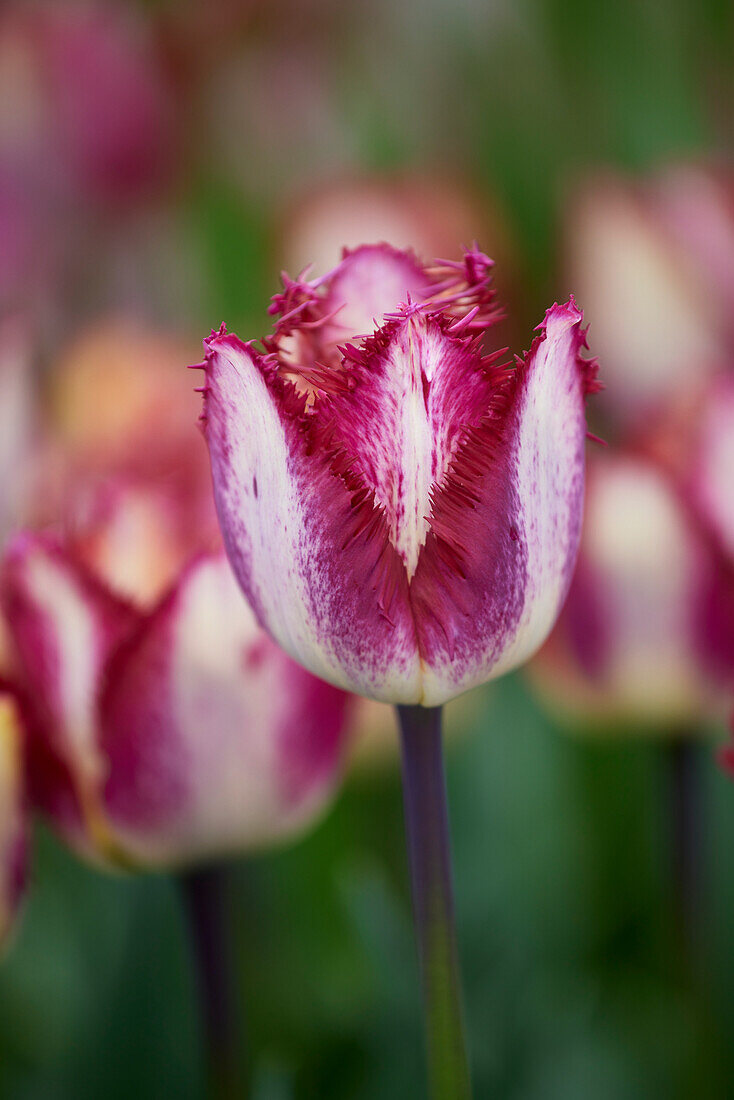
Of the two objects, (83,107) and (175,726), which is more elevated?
(83,107)

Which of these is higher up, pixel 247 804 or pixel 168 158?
pixel 168 158

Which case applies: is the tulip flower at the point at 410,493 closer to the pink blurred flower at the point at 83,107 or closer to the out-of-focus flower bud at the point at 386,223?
the out-of-focus flower bud at the point at 386,223

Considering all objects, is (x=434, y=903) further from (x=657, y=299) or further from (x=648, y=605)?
(x=657, y=299)

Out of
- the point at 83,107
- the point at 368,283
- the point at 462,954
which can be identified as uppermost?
the point at 83,107

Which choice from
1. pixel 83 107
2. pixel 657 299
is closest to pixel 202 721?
pixel 657 299

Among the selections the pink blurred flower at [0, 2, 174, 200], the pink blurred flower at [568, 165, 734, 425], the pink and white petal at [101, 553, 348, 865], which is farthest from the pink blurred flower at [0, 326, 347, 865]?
the pink blurred flower at [0, 2, 174, 200]

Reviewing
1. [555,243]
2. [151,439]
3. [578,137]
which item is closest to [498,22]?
[578,137]

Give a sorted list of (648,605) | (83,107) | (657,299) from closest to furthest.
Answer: (648,605)
(657,299)
(83,107)

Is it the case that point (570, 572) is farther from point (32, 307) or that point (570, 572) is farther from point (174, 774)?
point (32, 307)
